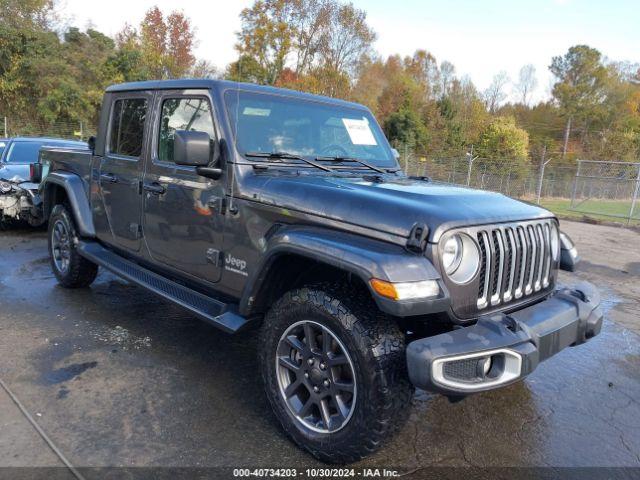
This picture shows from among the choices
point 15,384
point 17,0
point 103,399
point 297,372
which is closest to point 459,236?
point 297,372

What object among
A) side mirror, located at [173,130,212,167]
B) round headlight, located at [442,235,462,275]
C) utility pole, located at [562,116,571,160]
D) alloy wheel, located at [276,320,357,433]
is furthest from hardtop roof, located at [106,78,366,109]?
utility pole, located at [562,116,571,160]

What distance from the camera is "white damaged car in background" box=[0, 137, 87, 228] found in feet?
26.1

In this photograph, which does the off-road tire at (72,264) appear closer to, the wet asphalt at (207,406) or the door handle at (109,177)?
the wet asphalt at (207,406)

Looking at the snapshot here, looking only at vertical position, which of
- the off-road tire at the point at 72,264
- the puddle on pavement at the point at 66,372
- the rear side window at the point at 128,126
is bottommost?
the puddle on pavement at the point at 66,372

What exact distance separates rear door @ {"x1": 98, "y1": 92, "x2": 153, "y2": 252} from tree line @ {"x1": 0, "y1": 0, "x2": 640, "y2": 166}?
21264 mm

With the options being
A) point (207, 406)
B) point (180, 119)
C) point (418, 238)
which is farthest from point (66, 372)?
point (418, 238)

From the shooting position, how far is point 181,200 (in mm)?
3523

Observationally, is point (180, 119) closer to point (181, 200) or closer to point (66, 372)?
point (181, 200)

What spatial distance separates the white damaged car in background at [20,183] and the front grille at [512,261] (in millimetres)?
6566

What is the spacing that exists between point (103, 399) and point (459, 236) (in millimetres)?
2433

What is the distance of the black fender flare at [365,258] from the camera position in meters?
2.25

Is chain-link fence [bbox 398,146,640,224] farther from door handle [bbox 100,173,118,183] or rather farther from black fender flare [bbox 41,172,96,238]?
door handle [bbox 100,173,118,183]

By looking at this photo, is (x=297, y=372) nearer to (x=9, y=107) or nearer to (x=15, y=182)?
(x=15, y=182)

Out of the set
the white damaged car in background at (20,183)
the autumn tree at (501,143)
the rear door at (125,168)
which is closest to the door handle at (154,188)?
the rear door at (125,168)
